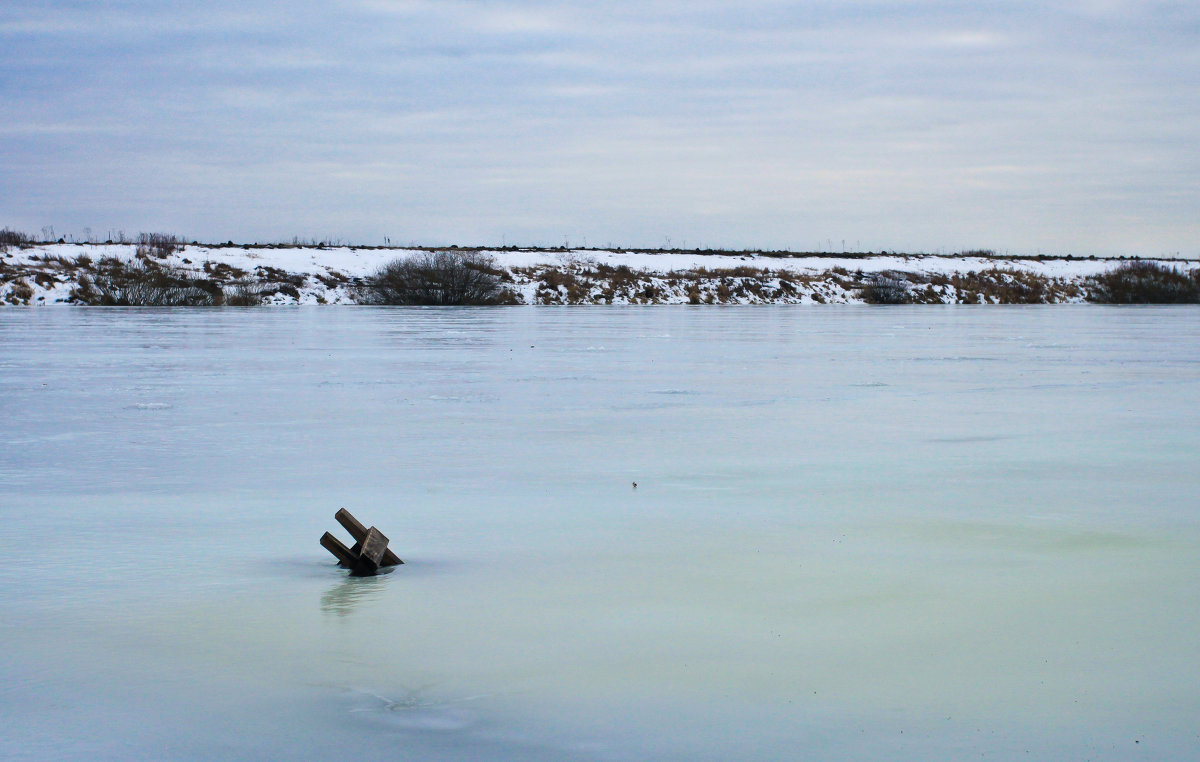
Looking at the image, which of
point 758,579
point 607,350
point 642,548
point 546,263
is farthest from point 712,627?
point 546,263

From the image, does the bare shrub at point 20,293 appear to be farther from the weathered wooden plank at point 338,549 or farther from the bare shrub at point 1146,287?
the bare shrub at point 1146,287

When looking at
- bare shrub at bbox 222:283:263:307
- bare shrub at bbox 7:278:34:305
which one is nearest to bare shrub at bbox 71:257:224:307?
bare shrub at bbox 222:283:263:307

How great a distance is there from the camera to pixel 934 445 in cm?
674

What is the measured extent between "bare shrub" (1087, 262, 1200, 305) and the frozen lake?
39765 mm

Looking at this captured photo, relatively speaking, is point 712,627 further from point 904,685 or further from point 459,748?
point 459,748

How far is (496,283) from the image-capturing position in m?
38.5

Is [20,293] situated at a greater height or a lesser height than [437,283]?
lesser

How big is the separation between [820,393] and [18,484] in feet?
20.5

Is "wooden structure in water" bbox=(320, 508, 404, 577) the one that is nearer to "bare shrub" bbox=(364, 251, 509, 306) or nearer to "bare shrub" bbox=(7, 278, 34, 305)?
"bare shrub" bbox=(364, 251, 509, 306)

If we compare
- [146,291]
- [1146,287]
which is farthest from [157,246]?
[1146,287]

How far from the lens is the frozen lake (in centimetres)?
257

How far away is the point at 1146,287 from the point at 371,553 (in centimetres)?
4769

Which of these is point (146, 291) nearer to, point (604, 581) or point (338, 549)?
→ point (338, 549)

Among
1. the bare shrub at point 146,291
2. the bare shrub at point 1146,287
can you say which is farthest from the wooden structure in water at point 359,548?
the bare shrub at point 1146,287
